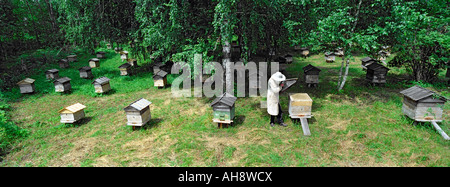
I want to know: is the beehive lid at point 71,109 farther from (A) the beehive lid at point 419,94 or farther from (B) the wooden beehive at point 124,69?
(A) the beehive lid at point 419,94

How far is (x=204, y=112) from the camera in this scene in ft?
32.9

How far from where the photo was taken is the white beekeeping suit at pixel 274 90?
766 centimetres

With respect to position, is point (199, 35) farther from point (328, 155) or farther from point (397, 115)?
point (397, 115)

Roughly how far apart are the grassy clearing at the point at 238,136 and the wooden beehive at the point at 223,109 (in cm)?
44

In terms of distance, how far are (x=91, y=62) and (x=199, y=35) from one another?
39.3 ft

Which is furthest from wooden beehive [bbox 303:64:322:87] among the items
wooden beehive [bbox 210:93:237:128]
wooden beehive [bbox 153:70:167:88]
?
wooden beehive [bbox 153:70:167:88]

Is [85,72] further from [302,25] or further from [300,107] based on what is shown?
[300,107]

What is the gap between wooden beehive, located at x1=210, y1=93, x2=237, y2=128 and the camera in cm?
786

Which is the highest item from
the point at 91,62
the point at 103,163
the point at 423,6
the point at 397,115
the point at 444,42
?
the point at 423,6

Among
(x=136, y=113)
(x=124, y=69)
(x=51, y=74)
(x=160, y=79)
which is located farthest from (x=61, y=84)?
(x=136, y=113)

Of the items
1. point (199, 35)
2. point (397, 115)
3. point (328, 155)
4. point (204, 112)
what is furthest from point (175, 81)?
point (397, 115)

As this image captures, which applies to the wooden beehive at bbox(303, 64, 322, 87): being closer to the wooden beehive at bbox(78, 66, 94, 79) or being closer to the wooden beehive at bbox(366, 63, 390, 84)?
the wooden beehive at bbox(366, 63, 390, 84)

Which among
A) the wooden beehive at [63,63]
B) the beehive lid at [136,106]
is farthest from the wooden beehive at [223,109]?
the wooden beehive at [63,63]

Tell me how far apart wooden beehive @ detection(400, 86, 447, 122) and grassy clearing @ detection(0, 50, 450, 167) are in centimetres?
42
